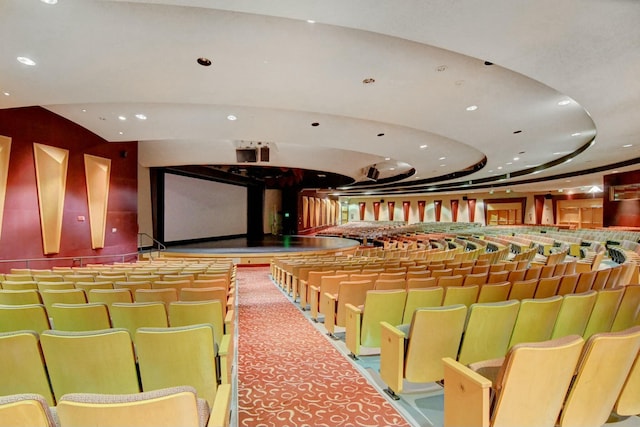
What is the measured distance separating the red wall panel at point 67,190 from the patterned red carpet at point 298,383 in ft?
20.3

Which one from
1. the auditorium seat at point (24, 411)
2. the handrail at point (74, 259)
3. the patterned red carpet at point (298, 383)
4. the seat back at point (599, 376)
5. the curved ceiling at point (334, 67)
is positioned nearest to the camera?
the auditorium seat at point (24, 411)

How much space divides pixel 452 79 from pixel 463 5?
251 centimetres

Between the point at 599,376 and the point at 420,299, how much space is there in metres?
1.70

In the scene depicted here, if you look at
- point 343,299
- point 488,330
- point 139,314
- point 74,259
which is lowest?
point 74,259

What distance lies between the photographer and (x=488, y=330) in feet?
8.68

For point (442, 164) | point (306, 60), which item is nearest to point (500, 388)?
point (306, 60)

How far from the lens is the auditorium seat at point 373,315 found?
3314 mm

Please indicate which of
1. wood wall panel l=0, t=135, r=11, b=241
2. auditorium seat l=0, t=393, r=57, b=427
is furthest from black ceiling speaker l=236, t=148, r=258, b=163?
auditorium seat l=0, t=393, r=57, b=427

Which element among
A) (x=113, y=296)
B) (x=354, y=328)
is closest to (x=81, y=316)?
(x=113, y=296)

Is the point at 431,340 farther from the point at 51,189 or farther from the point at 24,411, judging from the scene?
the point at 51,189

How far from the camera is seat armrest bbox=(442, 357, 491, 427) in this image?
164cm

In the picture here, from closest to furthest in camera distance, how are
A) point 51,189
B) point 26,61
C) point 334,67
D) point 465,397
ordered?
point 465,397
point 26,61
point 334,67
point 51,189

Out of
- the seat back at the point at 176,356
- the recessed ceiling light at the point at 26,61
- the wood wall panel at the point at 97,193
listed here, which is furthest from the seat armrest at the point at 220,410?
the wood wall panel at the point at 97,193

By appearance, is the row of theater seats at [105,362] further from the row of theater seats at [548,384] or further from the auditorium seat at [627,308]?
the auditorium seat at [627,308]
